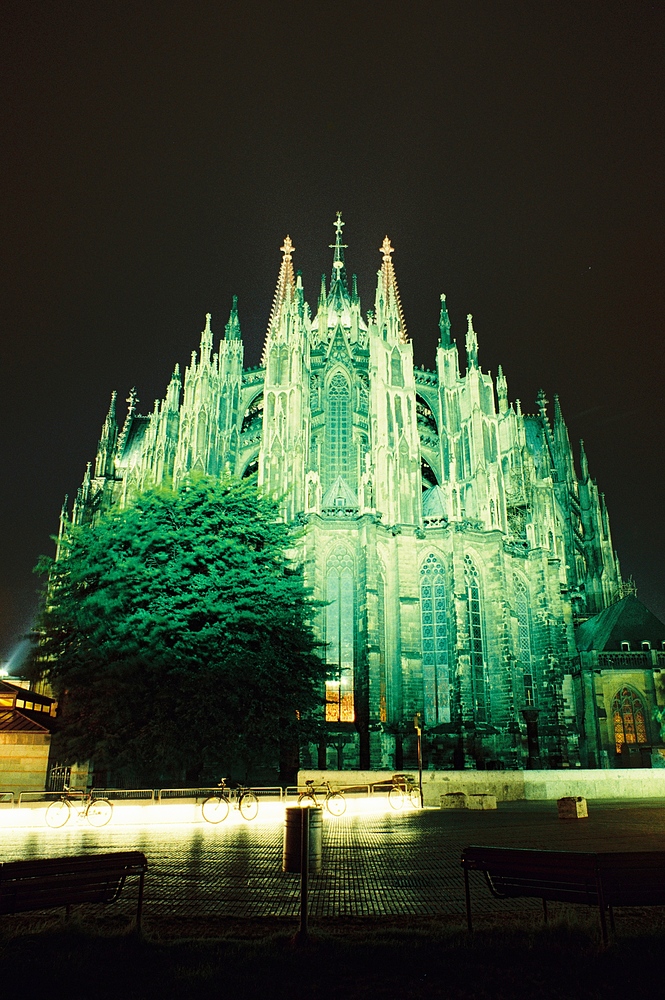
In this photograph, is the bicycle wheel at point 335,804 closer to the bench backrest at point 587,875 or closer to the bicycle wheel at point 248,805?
the bicycle wheel at point 248,805

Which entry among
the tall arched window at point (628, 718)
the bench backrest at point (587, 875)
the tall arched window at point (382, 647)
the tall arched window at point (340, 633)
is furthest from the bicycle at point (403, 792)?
the tall arched window at point (628, 718)

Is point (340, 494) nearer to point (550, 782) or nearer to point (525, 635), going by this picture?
point (525, 635)

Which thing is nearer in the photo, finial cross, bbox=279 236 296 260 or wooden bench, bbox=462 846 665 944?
wooden bench, bbox=462 846 665 944

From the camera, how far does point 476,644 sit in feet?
128

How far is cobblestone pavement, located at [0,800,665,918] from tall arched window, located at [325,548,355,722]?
20281 millimetres

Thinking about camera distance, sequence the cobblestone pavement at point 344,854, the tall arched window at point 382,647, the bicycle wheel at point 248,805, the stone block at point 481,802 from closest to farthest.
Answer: the cobblestone pavement at point 344,854 < the bicycle wheel at point 248,805 < the stone block at point 481,802 < the tall arched window at point 382,647

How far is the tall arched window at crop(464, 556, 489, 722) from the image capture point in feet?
123

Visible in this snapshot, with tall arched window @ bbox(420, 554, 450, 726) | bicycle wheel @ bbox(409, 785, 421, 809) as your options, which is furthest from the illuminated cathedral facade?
bicycle wheel @ bbox(409, 785, 421, 809)

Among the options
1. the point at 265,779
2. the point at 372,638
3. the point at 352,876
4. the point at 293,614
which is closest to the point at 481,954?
the point at 352,876

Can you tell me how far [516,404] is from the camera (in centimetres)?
5194

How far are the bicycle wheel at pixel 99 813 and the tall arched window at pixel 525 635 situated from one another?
29.8m

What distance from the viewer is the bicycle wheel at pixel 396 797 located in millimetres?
19422

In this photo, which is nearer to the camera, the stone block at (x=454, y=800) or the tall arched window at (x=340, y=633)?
the stone block at (x=454, y=800)

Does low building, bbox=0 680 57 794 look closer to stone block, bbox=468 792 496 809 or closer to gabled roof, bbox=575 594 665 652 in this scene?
stone block, bbox=468 792 496 809
